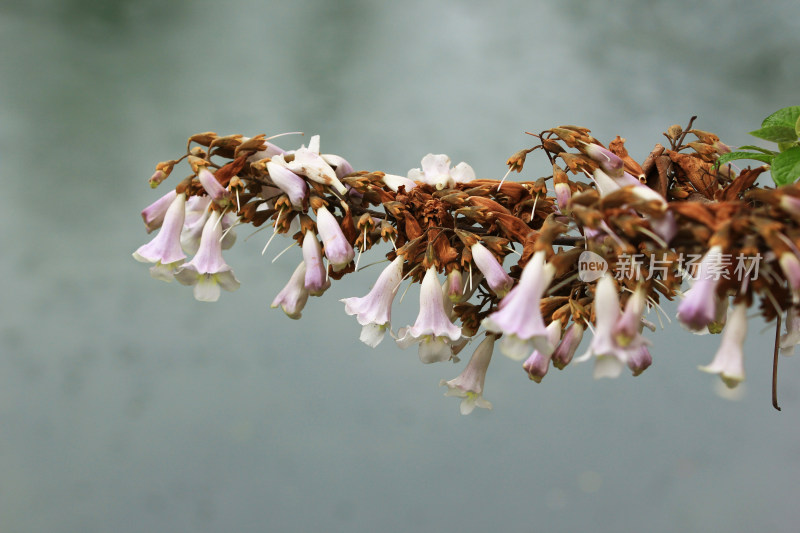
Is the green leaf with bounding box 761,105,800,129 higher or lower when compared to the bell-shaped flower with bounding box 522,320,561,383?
higher

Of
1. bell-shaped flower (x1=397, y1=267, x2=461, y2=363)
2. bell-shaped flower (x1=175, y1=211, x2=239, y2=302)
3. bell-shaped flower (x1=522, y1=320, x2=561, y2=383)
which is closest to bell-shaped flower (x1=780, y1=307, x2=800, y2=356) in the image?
bell-shaped flower (x1=522, y1=320, x2=561, y2=383)

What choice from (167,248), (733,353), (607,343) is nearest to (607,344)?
(607,343)

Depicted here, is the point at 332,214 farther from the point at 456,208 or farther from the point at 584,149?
the point at 584,149

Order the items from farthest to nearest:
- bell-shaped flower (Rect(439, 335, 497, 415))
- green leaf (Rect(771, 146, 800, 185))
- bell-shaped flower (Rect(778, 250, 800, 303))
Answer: bell-shaped flower (Rect(439, 335, 497, 415)) → green leaf (Rect(771, 146, 800, 185)) → bell-shaped flower (Rect(778, 250, 800, 303))

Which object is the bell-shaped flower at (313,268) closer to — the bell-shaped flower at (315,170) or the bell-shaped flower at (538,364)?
the bell-shaped flower at (315,170)

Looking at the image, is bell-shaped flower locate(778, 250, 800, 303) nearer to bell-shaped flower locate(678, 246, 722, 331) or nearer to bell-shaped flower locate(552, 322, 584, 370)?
bell-shaped flower locate(678, 246, 722, 331)

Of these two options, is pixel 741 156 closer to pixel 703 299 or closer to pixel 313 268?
pixel 703 299

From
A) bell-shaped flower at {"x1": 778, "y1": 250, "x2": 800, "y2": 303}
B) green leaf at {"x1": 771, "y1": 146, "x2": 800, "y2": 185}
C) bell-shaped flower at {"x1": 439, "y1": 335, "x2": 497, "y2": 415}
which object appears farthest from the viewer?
bell-shaped flower at {"x1": 439, "y1": 335, "x2": 497, "y2": 415}

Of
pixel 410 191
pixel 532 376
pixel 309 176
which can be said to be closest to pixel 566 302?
pixel 532 376

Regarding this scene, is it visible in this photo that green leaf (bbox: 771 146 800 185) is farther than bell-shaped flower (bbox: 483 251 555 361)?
Yes
